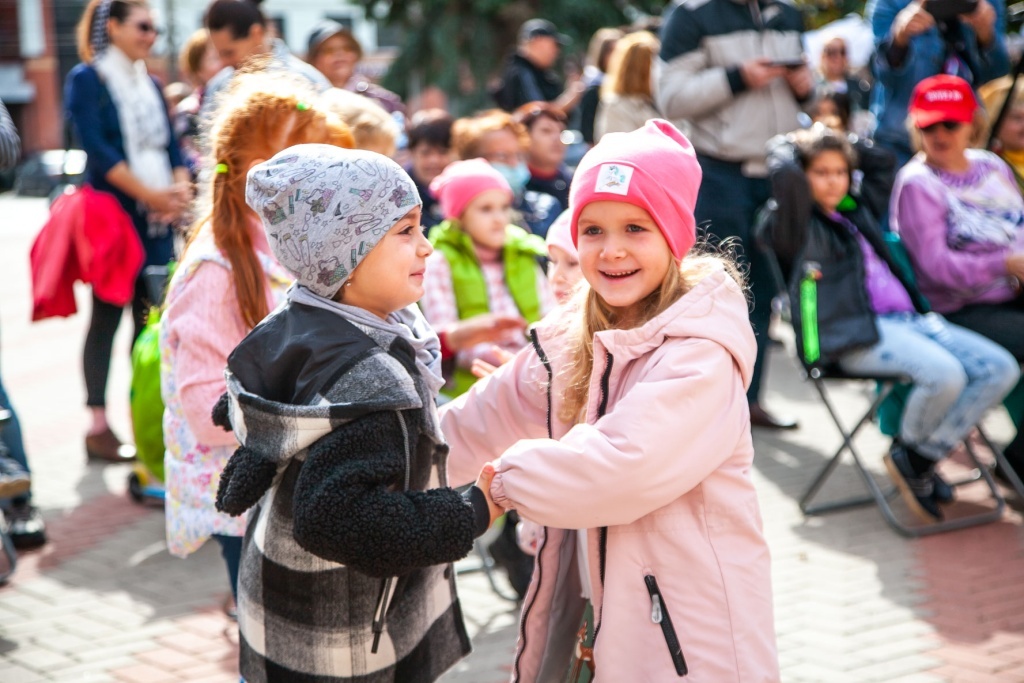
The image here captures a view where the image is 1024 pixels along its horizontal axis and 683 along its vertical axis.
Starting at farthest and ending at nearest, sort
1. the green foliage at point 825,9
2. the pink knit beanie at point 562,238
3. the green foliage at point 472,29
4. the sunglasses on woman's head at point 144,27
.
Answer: the green foliage at point 472,29 → the green foliage at point 825,9 → the sunglasses on woman's head at point 144,27 → the pink knit beanie at point 562,238

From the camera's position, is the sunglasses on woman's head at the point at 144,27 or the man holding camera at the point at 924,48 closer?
the sunglasses on woman's head at the point at 144,27

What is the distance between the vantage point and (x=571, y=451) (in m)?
2.26

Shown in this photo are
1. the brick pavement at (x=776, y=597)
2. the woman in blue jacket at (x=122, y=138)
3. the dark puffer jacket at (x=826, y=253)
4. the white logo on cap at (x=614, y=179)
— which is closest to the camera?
the white logo on cap at (x=614, y=179)

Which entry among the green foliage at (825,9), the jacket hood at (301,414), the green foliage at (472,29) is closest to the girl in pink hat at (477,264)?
the jacket hood at (301,414)

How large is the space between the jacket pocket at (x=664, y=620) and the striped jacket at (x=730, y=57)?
4351 mm

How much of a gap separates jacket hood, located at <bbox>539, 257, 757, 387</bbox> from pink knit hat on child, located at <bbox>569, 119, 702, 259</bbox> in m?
0.15

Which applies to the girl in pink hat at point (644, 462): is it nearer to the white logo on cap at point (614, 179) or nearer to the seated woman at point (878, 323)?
the white logo on cap at point (614, 179)

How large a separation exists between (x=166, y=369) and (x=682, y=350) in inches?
62.9

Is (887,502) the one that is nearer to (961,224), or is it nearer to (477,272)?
(961,224)

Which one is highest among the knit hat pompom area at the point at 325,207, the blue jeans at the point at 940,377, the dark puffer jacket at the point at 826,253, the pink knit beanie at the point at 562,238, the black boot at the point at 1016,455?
the knit hat pompom area at the point at 325,207

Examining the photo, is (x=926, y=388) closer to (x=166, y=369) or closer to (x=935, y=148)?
(x=935, y=148)

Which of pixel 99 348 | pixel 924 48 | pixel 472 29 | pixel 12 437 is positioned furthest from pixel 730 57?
pixel 472 29

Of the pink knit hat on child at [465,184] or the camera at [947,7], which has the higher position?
the camera at [947,7]

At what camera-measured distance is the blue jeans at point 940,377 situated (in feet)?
16.3
